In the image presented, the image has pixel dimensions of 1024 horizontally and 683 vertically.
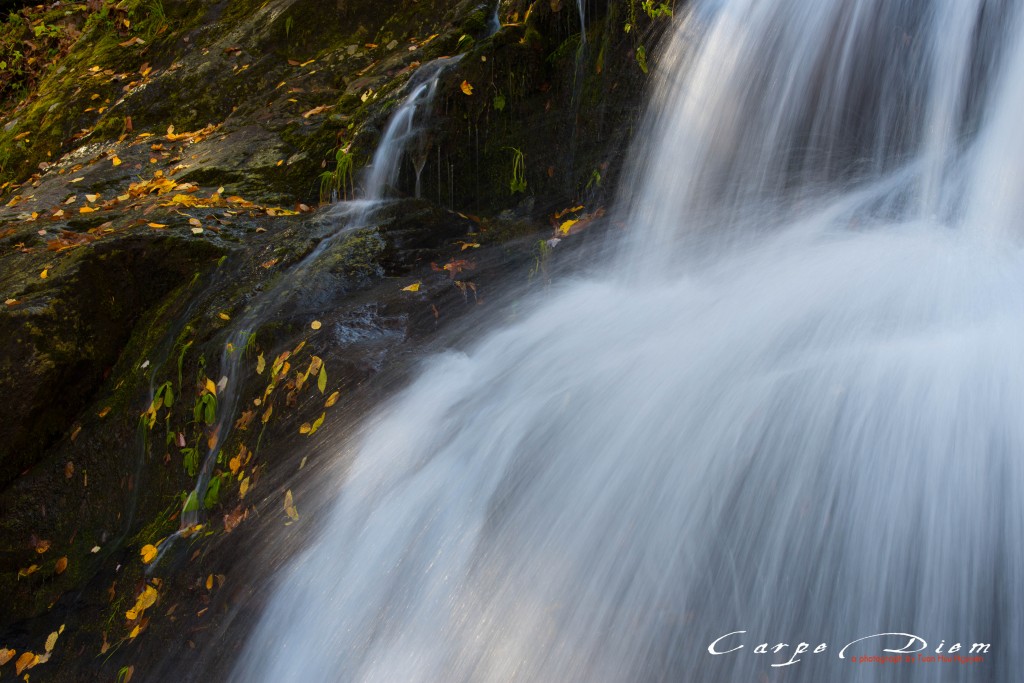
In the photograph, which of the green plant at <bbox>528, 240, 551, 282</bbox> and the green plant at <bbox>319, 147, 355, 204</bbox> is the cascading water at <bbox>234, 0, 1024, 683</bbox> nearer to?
the green plant at <bbox>528, 240, 551, 282</bbox>

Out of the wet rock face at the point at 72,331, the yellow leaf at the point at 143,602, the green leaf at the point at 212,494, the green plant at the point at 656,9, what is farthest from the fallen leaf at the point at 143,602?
the green plant at the point at 656,9

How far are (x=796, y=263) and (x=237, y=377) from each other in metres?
2.77

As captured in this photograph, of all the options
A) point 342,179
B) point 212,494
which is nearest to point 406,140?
point 342,179

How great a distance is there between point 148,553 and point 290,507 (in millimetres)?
867

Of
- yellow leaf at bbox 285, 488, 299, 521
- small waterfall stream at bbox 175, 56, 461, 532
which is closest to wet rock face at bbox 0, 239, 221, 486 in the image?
small waterfall stream at bbox 175, 56, 461, 532

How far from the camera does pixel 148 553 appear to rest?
11.8 ft

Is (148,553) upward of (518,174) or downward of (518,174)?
downward

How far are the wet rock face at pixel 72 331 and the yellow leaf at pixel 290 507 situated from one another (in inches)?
75.1

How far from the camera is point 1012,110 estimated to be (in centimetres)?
367

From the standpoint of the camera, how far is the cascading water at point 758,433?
222 centimetres

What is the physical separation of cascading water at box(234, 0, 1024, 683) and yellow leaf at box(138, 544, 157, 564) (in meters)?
0.91

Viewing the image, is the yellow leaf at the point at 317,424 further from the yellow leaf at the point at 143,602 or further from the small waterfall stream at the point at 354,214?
the yellow leaf at the point at 143,602

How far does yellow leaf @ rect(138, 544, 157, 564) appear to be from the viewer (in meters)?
3.58

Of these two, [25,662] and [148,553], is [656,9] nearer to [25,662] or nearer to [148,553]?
[148,553]
